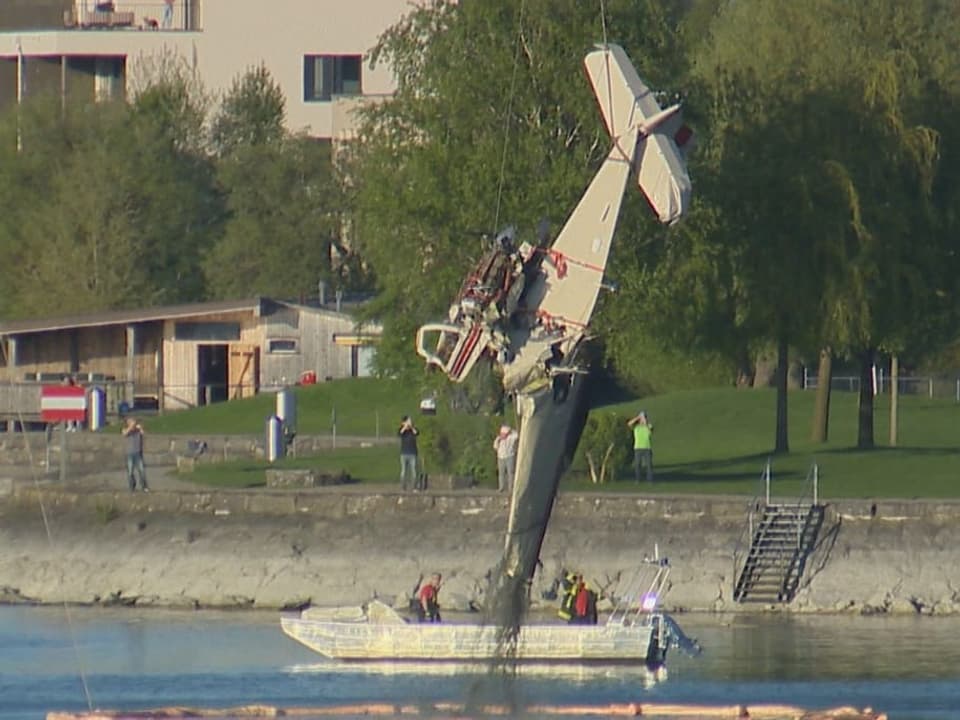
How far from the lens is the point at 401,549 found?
47.8m

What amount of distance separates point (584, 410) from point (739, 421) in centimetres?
3834

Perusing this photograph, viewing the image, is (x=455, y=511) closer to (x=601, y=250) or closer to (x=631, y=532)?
(x=631, y=532)

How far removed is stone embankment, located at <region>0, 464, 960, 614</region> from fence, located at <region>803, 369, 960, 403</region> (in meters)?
27.5

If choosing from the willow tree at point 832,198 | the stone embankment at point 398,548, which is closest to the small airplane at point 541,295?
the stone embankment at point 398,548

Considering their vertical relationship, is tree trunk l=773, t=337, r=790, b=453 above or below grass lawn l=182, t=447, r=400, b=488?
above

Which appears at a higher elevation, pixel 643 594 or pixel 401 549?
pixel 643 594

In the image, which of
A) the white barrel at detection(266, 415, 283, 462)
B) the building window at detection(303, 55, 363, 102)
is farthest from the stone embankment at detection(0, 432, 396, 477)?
the building window at detection(303, 55, 363, 102)

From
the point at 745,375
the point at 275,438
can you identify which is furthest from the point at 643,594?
the point at 745,375

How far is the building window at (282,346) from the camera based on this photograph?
78125mm

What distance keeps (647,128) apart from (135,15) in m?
89.6

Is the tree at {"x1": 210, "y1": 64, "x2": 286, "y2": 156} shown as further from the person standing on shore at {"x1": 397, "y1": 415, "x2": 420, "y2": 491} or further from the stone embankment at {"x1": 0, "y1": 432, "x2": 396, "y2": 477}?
the person standing on shore at {"x1": 397, "y1": 415, "x2": 420, "y2": 491}

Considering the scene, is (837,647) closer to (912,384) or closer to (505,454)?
(505,454)

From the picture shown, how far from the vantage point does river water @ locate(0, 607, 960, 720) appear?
3622 centimetres

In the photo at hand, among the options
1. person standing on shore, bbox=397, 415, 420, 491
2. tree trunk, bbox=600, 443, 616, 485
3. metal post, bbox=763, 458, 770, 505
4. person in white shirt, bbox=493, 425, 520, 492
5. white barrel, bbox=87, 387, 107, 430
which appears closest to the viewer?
metal post, bbox=763, 458, 770, 505
